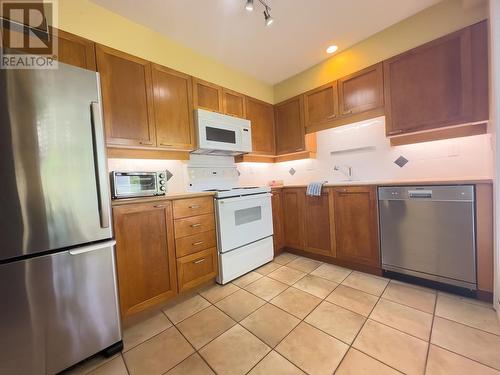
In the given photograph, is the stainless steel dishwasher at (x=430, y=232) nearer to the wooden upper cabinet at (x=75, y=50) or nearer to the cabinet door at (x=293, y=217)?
the cabinet door at (x=293, y=217)

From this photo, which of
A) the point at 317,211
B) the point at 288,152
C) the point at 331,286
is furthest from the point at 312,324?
the point at 288,152

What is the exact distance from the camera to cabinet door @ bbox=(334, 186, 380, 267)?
2117 millimetres

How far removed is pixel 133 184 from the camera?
1.72 meters

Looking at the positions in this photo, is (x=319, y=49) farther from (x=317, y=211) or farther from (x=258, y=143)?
(x=317, y=211)

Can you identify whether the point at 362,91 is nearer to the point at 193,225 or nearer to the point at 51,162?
the point at 193,225

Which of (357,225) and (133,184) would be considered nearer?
(133,184)

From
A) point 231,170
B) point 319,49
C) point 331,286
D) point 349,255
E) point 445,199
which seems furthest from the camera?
point 231,170

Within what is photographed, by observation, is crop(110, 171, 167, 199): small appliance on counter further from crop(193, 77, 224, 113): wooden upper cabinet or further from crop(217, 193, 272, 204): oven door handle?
crop(193, 77, 224, 113): wooden upper cabinet

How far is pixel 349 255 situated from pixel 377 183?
831 millimetres

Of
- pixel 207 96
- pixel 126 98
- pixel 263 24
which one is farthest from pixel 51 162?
pixel 263 24

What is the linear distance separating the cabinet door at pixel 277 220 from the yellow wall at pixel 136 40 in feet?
5.09

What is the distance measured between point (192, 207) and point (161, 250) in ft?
1.46

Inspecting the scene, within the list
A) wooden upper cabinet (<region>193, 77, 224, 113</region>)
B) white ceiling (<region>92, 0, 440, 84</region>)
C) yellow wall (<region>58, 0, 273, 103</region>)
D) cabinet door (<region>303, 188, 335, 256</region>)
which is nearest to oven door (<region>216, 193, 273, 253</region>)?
cabinet door (<region>303, 188, 335, 256</region>)

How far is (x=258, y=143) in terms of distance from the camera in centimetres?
301
